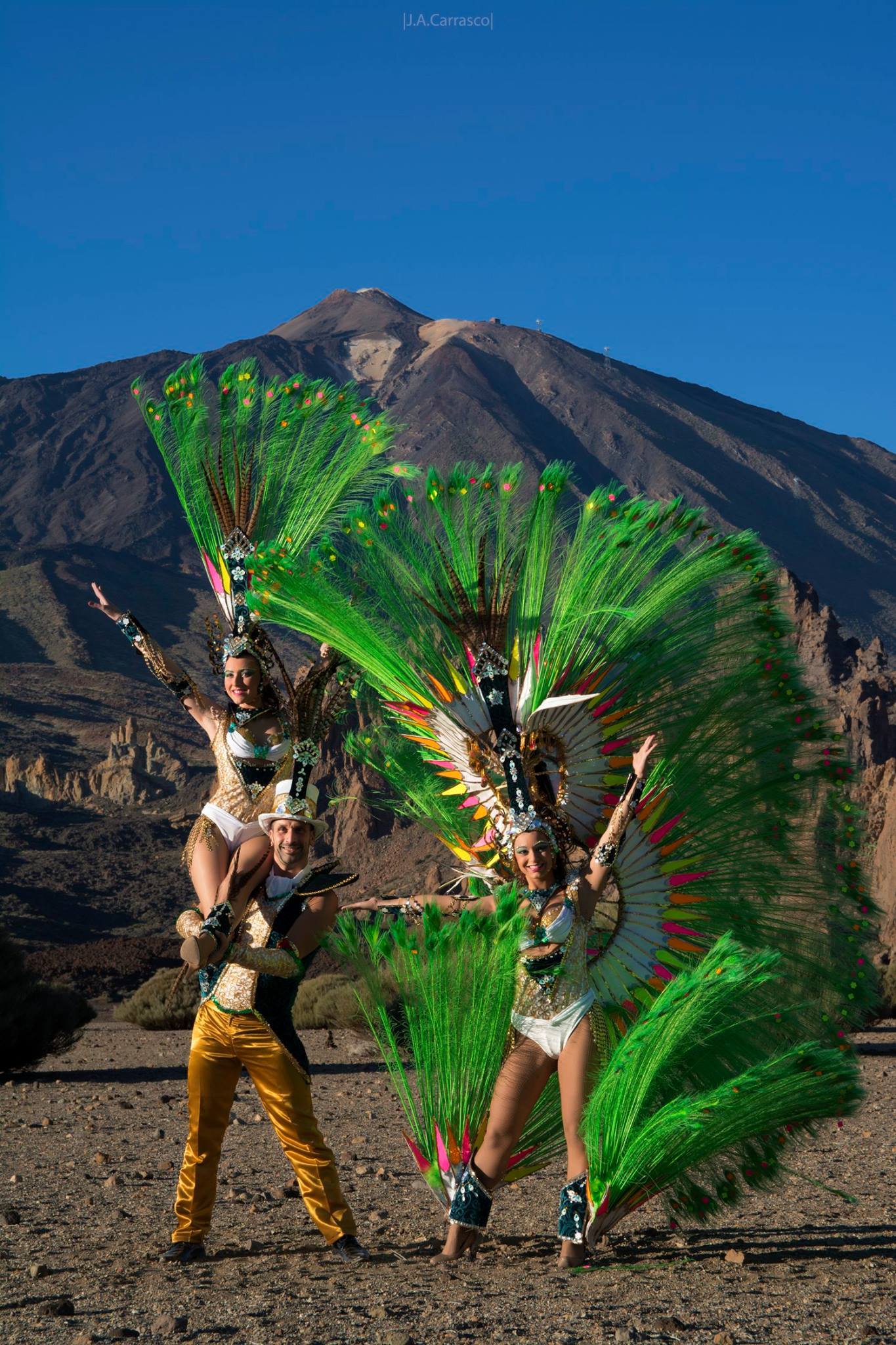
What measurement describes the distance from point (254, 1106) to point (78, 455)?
13835 cm

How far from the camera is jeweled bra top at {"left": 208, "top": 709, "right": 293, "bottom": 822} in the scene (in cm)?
548

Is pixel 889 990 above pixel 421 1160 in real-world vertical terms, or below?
below

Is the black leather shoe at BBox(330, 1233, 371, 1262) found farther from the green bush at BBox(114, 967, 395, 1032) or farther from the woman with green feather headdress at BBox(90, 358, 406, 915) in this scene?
the green bush at BBox(114, 967, 395, 1032)

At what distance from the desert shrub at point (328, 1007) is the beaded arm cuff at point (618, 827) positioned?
31.0ft

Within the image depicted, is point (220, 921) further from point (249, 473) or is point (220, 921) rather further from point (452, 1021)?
point (249, 473)

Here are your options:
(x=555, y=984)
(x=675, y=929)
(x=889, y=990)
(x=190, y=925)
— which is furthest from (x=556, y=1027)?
(x=889, y=990)

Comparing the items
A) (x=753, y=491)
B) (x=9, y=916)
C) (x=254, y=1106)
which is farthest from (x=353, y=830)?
(x=753, y=491)

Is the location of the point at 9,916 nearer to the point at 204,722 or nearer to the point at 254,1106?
the point at 254,1106

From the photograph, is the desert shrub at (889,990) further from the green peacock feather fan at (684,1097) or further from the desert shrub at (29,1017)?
the green peacock feather fan at (684,1097)

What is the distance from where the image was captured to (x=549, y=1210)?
245 inches

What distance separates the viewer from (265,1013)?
504 centimetres

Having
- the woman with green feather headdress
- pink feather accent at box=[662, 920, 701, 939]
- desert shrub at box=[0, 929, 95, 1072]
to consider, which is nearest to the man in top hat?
the woman with green feather headdress

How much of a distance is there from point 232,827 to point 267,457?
182 cm

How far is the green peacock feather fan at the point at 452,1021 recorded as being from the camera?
495cm
